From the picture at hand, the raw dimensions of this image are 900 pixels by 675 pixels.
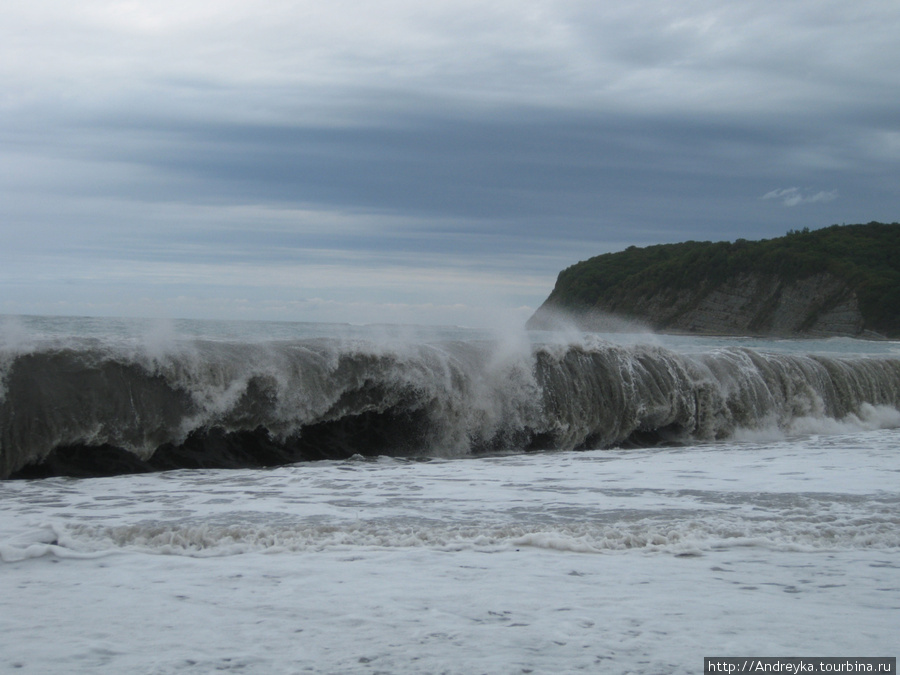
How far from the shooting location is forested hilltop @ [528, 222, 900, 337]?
54.1m

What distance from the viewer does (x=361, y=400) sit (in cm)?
1034

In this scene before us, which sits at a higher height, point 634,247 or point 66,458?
point 634,247

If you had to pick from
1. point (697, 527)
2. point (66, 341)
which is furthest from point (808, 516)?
point (66, 341)

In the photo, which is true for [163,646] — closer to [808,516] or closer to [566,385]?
[808,516]

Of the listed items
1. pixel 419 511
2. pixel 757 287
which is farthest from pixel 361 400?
pixel 757 287

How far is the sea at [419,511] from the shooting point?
3.47 m

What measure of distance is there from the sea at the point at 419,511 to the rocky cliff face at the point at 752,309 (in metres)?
42.2

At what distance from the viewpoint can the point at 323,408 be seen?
391 inches

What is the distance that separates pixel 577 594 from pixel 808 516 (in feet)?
8.62

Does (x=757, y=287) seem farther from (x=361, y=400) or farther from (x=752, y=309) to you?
(x=361, y=400)

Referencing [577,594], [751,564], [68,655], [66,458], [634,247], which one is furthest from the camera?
[634,247]

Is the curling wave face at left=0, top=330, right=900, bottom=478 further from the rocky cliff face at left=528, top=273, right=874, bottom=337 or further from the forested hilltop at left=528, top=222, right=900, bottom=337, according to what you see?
the rocky cliff face at left=528, top=273, right=874, bottom=337

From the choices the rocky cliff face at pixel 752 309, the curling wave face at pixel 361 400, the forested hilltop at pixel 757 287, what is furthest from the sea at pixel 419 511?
the rocky cliff face at pixel 752 309

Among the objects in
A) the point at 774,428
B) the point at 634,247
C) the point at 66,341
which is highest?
the point at 634,247
